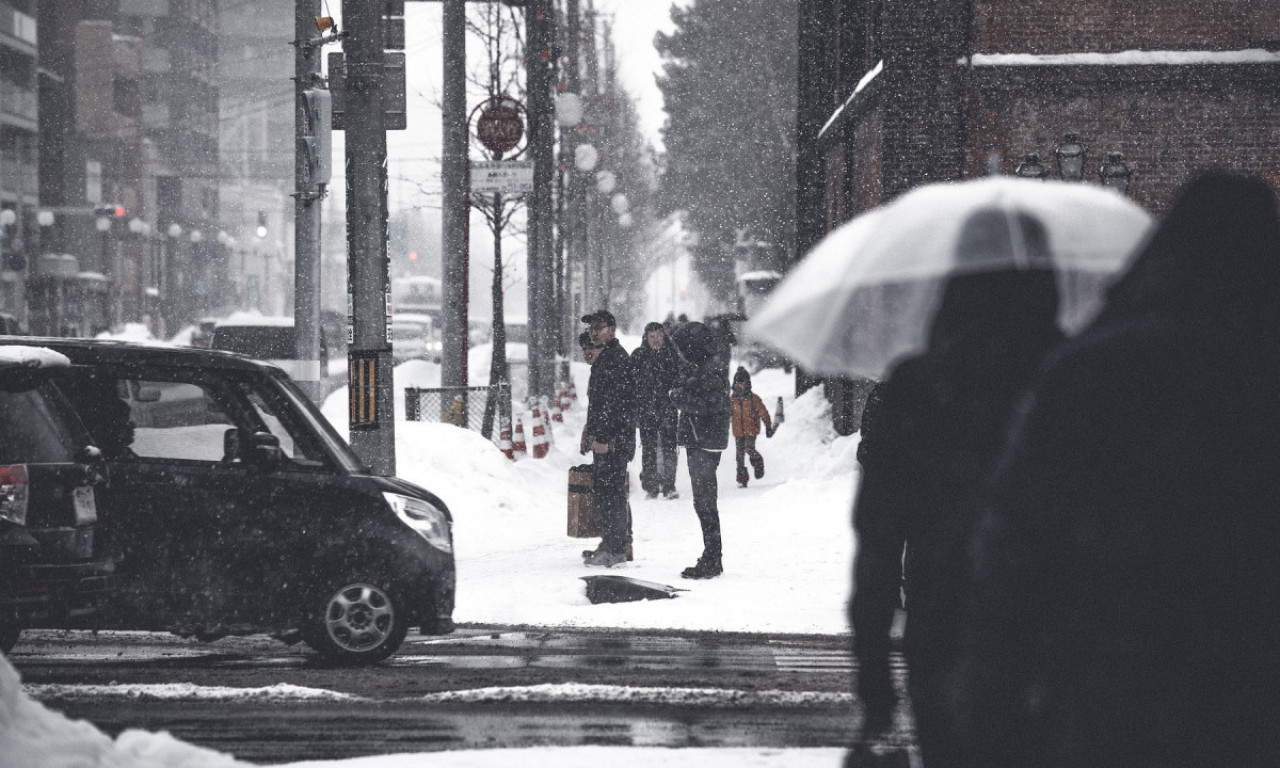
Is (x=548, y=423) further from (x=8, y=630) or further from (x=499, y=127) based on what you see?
(x=8, y=630)

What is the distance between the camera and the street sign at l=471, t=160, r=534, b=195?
20.6 metres

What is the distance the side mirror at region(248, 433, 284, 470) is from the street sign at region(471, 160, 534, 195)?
41.5 ft

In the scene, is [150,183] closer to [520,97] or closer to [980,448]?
[520,97]

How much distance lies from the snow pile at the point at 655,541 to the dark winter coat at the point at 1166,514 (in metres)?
7.13

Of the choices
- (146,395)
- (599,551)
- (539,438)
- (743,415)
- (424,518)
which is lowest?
(599,551)

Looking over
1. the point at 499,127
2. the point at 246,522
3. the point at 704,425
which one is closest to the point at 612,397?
the point at 704,425

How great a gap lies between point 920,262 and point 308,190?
1415cm

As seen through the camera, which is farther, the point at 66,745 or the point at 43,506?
the point at 43,506

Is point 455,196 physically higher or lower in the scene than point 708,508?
higher

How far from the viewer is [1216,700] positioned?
2.61 m

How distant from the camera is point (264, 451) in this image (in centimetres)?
810

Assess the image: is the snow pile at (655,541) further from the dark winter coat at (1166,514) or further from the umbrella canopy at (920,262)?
the dark winter coat at (1166,514)

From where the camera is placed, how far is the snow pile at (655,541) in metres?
10.4

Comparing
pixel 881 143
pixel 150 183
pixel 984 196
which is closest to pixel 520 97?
pixel 881 143
